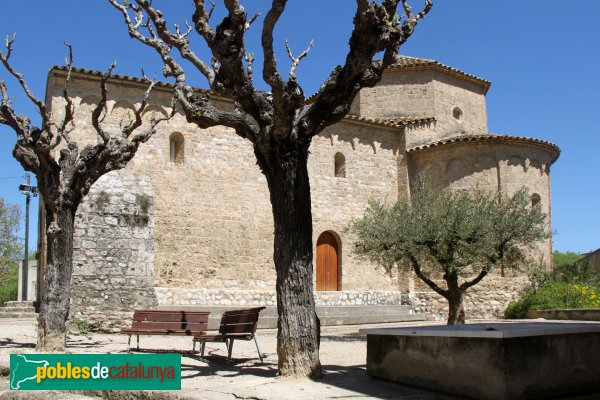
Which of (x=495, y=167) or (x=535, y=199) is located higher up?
(x=495, y=167)

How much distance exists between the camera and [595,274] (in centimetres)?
2023

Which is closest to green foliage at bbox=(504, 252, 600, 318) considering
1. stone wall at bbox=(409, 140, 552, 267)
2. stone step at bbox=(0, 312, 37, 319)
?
stone wall at bbox=(409, 140, 552, 267)

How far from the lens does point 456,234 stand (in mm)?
12930

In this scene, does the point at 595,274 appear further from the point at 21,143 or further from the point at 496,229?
the point at 21,143

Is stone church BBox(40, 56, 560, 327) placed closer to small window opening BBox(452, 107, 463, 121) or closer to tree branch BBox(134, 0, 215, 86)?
small window opening BBox(452, 107, 463, 121)

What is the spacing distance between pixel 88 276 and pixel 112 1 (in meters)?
6.54

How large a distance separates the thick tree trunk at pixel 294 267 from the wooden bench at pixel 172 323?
322 cm

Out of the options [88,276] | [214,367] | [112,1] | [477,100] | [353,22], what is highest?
[477,100]

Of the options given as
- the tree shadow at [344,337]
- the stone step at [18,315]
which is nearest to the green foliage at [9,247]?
the stone step at [18,315]

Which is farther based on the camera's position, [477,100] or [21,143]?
[477,100]

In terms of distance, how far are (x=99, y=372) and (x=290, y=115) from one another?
367 cm

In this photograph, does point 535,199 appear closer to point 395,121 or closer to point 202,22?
point 395,121

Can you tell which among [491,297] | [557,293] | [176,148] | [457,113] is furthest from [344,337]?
[457,113]

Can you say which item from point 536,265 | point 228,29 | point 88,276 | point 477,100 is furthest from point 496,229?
point 477,100
